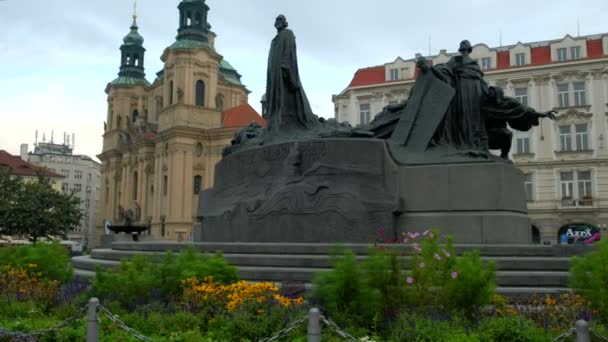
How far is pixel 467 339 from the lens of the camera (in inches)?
218

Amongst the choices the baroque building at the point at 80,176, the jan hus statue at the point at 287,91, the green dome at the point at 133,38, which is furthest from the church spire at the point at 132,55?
the jan hus statue at the point at 287,91

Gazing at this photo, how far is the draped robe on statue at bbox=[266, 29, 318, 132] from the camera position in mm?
14055

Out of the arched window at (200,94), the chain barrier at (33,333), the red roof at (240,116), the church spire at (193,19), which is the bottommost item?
the chain barrier at (33,333)

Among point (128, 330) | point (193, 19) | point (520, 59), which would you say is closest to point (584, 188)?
point (520, 59)

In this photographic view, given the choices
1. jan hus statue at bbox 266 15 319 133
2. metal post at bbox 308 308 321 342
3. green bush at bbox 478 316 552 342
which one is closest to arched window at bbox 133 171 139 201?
jan hus statue at bbox 266 15 319 133

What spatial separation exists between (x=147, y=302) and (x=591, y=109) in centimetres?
3955

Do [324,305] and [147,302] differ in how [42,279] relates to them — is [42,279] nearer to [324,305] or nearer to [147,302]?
[147,302]

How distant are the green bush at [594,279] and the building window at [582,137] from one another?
37.4 meters

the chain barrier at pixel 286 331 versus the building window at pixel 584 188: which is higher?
the building window at pixel 584 188

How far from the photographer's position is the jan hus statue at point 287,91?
1405 centimetres

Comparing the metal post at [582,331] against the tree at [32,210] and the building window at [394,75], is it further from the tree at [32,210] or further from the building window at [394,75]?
the building window at [394,75]

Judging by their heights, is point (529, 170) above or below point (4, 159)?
below

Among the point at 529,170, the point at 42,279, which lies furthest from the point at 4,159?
the point at 42,279

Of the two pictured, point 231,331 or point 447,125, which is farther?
point 447,125
